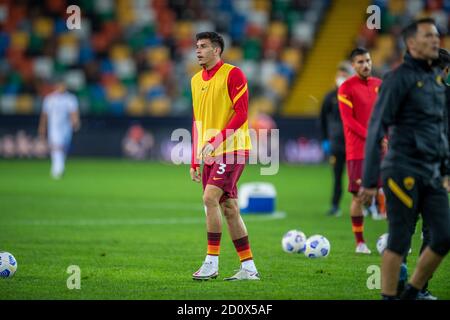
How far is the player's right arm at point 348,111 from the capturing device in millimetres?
13086

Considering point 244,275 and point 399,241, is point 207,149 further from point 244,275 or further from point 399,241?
point 399,241

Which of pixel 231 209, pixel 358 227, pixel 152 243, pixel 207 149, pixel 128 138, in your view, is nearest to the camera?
pixel 207 149

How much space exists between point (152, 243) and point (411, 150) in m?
6.73

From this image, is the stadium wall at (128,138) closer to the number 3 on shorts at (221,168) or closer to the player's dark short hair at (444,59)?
the number 3 on shorts at (221,168)

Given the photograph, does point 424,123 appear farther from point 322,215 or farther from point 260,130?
point 260,130

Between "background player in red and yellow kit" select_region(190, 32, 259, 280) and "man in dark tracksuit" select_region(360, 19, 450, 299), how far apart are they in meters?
2.55

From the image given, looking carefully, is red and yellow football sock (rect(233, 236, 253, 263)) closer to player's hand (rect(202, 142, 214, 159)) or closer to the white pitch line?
player's hand (rect(202, 142, 214, 159))

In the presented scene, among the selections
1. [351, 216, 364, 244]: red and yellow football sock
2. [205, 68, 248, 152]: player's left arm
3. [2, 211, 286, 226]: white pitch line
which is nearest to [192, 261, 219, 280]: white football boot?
[205, 68, 248, 152]: player's left arm

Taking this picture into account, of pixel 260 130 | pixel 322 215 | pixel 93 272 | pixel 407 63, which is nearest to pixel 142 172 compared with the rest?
pixel 260 130

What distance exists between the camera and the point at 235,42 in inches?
1538

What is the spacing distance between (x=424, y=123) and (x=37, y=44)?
32.8m

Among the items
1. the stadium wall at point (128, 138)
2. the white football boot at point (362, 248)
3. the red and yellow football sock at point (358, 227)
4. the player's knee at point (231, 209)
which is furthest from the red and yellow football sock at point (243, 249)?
the stadium wall at point (128, 138)

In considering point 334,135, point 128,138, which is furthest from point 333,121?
point 128,138

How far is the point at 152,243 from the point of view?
14.4 m
